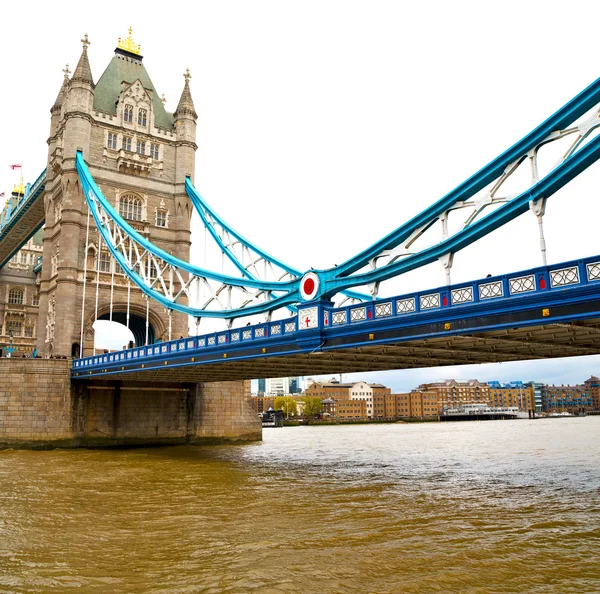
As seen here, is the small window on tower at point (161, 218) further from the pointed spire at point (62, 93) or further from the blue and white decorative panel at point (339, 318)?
the blue and white decorative panel at point (339, 318)

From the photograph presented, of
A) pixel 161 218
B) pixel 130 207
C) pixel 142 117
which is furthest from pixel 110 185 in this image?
pixel 142 117

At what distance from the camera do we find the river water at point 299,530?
8.91 metres

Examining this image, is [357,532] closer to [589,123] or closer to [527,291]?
[527,291]

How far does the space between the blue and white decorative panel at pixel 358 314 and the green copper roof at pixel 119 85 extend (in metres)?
31.3

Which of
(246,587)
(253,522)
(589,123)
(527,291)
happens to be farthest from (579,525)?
(589,123)

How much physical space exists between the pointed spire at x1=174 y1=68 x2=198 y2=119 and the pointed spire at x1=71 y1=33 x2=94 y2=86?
6166 mm

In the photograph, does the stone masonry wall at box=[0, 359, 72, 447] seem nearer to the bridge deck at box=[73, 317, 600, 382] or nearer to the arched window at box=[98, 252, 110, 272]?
the bridge deck at box=[73, 317, 600, 382]

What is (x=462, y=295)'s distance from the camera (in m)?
14.9

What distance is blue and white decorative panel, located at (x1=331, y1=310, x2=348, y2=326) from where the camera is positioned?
18.4 meters

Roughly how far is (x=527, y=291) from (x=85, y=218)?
1299 inches

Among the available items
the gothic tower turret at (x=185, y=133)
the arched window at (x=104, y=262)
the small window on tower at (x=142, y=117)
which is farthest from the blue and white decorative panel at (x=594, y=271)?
the small window on tower at (x=142, y=117)

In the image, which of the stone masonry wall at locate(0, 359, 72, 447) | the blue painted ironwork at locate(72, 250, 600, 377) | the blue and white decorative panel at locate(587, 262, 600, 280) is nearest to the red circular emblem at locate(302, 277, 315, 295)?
the blue painted ironwork at locate(72, 250, 600, 377)

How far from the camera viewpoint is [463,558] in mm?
9891

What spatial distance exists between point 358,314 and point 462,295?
3.77 m
